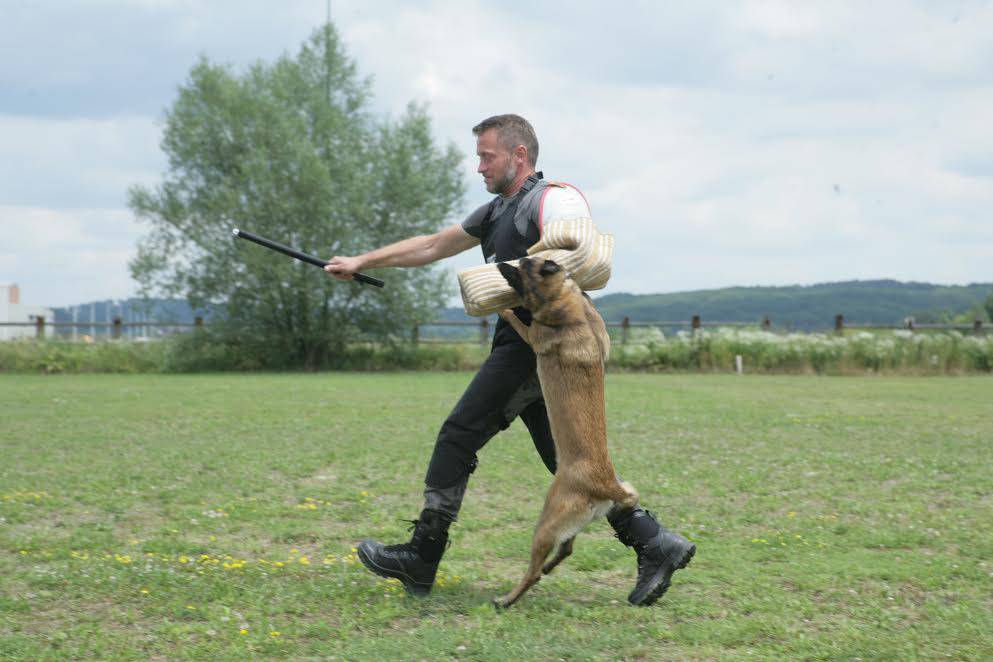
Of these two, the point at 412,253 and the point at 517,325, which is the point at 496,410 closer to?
the point at 517,325

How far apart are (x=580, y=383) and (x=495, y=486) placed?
163 inches

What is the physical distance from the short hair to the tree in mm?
22917

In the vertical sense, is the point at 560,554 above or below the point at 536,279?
below

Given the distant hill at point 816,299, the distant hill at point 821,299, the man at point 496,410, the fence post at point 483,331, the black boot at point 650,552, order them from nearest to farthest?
the black boot at point 650,552 < the man at point 496,410 < the fence post at point 483,331 < the distant hill at point 816,299 < the distant hill at point 821,299

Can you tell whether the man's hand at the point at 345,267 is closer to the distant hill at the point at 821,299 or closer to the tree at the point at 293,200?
the tree at the point at 293,200

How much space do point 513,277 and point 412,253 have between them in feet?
3.82

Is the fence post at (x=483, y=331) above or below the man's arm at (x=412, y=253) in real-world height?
below

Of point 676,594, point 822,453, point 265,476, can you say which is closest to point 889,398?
point 822,453

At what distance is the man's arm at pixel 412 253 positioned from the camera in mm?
5328

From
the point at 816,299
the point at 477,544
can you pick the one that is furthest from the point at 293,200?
the point at 816,299

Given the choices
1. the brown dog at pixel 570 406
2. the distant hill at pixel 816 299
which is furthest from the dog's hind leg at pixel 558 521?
the distant hill at pixel 816 299

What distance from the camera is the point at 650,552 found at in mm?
4828

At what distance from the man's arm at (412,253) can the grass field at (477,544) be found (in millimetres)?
1749

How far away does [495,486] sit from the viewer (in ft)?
27.8
